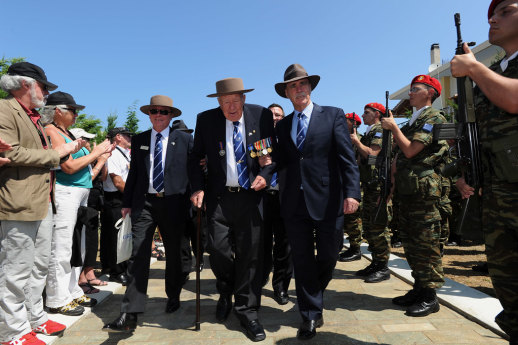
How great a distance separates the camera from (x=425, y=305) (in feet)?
12.3

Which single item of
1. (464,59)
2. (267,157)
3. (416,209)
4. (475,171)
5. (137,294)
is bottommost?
(137,294)

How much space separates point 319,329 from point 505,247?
1900 millimetres

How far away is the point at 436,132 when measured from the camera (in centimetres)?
342

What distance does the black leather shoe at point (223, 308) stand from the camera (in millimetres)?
3854

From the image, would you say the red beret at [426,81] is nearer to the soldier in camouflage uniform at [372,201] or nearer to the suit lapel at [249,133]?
the soldier in camouflage uniform at [372,201]

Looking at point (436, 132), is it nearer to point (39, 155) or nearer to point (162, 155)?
point (162, 155)

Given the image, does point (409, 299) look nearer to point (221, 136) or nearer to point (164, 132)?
point (221, 136)

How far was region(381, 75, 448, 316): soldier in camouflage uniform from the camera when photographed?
3.80m

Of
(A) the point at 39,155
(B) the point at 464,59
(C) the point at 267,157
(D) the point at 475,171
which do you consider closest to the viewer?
(B) the point at 464,59

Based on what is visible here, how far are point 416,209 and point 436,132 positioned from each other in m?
0.95

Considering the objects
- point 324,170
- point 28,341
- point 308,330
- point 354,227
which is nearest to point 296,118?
point 324,170

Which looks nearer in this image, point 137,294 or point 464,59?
point 464,59

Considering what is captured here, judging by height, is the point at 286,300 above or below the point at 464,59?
below

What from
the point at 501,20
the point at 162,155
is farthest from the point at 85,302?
the point at 501,20
